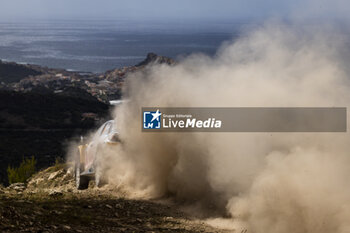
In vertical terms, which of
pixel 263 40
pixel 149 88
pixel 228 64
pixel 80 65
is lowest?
pixel 149 88

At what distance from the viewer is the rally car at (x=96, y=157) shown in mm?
13664

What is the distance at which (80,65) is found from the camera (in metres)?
194

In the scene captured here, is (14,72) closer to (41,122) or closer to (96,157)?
(41,122)

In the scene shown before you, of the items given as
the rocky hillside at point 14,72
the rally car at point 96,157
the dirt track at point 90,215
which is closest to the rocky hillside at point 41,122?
the rally car at point 96,157

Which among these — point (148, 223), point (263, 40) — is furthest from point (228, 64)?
point (148, 223)

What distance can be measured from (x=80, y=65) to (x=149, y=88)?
186574 mm

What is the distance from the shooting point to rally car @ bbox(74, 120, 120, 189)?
13664 millimetres

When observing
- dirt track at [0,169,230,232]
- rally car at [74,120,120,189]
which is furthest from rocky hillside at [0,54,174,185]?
dirt track at [0,169,230,232]

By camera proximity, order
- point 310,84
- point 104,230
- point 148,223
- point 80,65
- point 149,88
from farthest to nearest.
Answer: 1. point 80,65
2. point 149,88
3. point 310,84
4. point 148,223
5. point 104,230

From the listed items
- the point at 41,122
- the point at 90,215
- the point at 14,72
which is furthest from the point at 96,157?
the point at 14,72

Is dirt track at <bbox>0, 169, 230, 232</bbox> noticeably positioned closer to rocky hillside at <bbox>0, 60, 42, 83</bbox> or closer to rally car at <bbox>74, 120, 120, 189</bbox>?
rally car at <bbox>74, 120, 120, 189</bbox>

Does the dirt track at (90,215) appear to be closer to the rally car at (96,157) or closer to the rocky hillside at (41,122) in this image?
the rally car at (96,157)

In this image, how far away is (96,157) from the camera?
14297 mm

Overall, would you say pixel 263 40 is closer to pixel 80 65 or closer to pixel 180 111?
pixel 180 111
